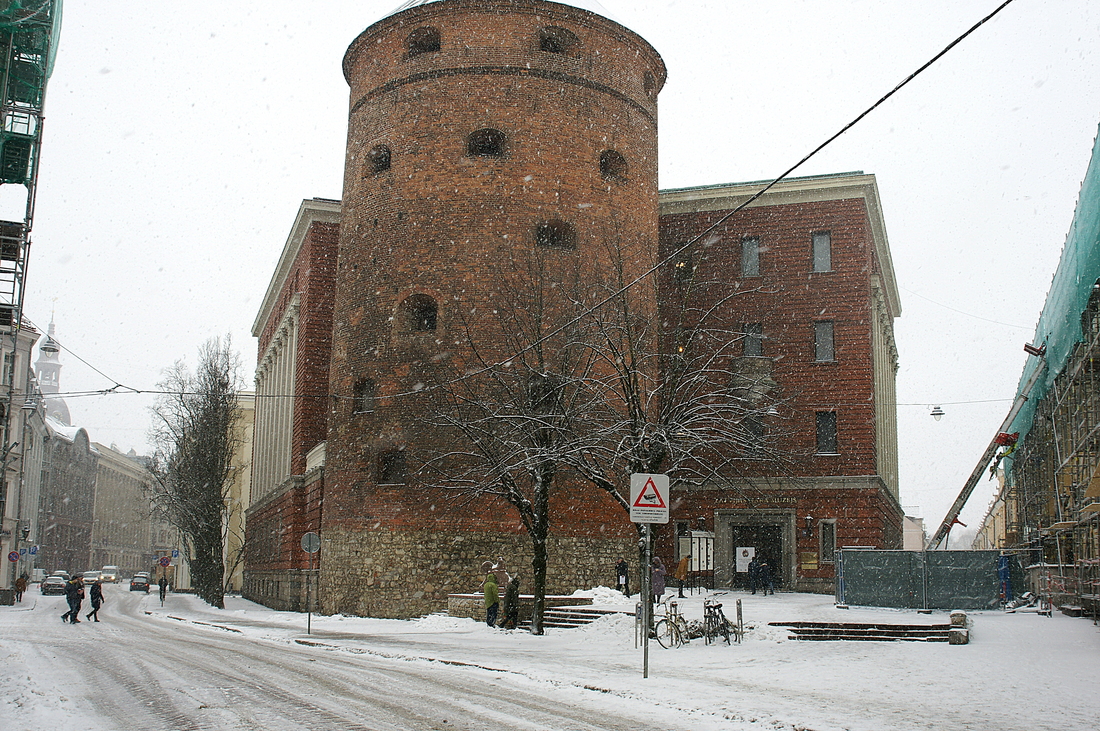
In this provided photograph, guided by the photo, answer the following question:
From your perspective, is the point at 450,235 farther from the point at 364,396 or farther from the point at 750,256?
the point at 750,256

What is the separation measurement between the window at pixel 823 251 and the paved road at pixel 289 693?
23.6 m

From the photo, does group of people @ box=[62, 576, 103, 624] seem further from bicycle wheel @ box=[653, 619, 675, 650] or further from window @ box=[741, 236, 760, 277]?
window @ box=[741, 236, 760, 277]

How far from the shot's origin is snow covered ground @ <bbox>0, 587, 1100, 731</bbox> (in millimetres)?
11141

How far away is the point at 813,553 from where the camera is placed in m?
35.1

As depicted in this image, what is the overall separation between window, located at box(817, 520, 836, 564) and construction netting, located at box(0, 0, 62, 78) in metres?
28.6

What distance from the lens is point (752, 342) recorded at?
1470 inches

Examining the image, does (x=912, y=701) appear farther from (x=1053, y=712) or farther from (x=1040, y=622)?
(x=1040, y=622)

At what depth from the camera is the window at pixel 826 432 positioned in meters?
35.8

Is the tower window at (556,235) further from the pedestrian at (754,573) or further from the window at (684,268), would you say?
the pedestrian at (754,573)

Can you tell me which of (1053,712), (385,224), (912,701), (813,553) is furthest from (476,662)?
(813,553)

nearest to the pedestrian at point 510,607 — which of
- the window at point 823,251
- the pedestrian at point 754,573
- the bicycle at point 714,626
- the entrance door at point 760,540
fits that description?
the bicycle at point 714,626

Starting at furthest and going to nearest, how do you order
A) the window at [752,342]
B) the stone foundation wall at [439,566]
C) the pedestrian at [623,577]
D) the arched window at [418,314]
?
1. the window at [752,342]
2. the arched window at [418,314]
3. the stone foundation wall at [439,566]
4. the pedestrian at [623,577]

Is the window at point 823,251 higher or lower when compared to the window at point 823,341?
higher

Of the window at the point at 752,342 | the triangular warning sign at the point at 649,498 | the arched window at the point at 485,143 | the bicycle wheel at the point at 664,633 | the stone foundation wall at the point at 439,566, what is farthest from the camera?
the window at the point at 752,342
